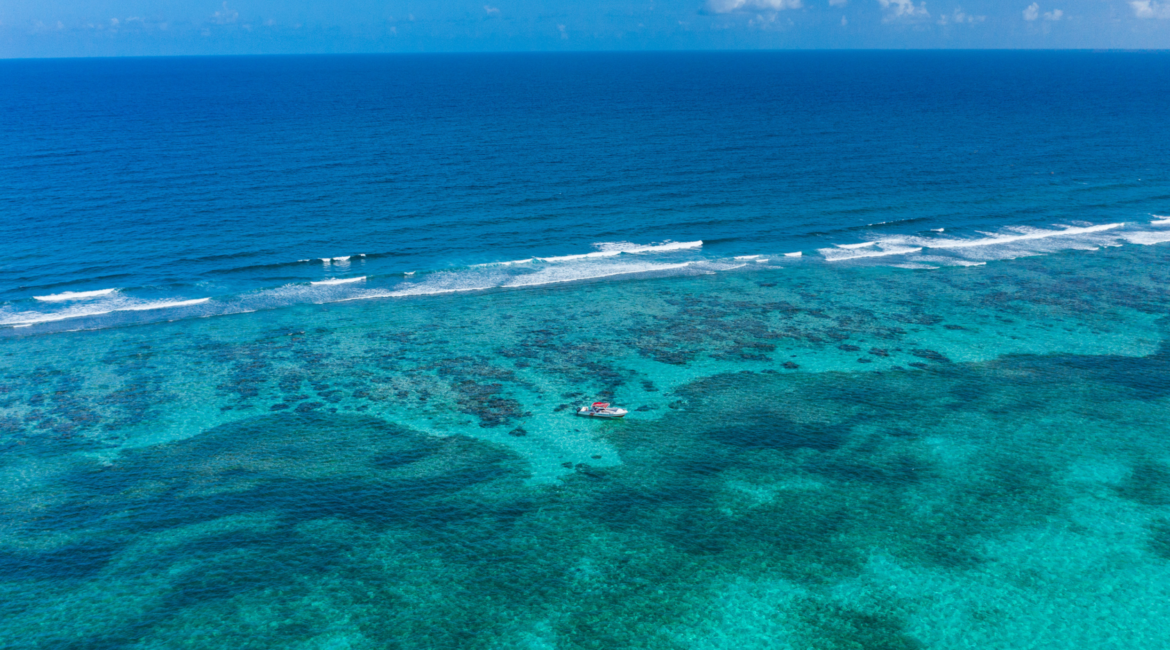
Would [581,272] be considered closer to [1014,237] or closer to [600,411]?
[600,411]

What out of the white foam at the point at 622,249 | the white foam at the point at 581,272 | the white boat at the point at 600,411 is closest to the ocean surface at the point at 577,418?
the white foam at the point at 622,249

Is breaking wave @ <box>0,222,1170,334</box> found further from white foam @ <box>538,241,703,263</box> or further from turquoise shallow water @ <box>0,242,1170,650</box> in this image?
turquoise shallow water @ <box>0,242,1170,650</box>

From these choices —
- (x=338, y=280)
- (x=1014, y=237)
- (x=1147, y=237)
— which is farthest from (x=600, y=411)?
(x=1147, y=237)

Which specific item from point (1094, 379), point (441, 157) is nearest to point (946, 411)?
point (1094, 379)

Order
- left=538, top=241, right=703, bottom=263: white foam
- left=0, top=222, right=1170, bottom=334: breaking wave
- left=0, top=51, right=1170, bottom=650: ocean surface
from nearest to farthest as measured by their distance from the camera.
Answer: left=0, top=51, right=1170, bottom=650: ocean surface → left=0, top=222, right=1170, bottom=334: breaking wave → left=538, top=241, right=703, bottom=263: white foam

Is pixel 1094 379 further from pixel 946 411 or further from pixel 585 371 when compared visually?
pixel 585 371

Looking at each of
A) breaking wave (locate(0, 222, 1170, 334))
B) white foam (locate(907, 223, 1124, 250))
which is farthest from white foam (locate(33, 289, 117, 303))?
white foam (locate(907, 223, 1124, 250))
